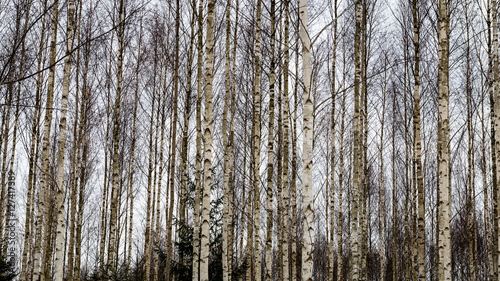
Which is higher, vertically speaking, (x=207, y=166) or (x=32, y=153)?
(x=32, y=153)

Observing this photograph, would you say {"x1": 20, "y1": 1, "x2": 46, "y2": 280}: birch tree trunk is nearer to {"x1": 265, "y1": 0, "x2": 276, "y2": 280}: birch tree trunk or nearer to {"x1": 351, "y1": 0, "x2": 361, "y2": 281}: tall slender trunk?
{"x1": 265, "y1": 0, "x2": 276, "y2": 280}: birch tree trunk

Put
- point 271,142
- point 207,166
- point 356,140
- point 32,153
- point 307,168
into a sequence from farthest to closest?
point 32,153, point 356,140, point 271,142, point 207,166, point 307,168

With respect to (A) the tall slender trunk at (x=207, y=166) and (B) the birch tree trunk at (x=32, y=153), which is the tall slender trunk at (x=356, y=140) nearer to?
(A) the tall slender trunk at (x=207, y=166)

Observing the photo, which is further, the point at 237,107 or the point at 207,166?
the point at 237,107

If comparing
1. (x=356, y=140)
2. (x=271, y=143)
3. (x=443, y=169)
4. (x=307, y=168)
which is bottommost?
(x=307, y=168)

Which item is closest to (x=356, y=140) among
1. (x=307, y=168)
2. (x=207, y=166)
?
(x=207, y=166)

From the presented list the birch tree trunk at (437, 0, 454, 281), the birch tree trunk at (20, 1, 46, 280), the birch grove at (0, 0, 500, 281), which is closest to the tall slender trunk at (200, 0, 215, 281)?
the birch grove at (0, 0, 500, 281)

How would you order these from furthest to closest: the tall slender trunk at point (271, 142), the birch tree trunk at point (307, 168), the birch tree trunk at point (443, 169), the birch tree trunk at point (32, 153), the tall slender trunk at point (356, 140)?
the birch tree trunk at point (32, 153) < the tall slender trunk at point (356, 140) < the tall slender trunk at point (271, 142) < the birch tree trunk at point (443, 169) < the birch tree trunk at point (307, 168)

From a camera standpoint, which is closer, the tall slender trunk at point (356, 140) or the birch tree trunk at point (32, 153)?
the tall slender trunk at point (356, 140)

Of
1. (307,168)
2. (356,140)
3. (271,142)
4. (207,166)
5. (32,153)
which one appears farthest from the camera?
(32,153)

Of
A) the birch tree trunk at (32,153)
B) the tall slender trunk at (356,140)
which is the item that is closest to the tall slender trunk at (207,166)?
the tall slender trunk at (356,140)

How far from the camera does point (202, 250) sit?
560 centimetres

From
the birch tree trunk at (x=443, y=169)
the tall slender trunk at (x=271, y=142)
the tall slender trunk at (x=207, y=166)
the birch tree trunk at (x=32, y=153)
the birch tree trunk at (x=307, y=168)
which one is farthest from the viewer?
the birch tree trunk at (x=32, y=153)

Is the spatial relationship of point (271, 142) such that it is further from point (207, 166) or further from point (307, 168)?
point (307, 168)
